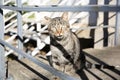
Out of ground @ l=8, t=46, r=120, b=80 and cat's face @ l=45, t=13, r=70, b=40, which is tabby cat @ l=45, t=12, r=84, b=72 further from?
ground @ l=8, t=46, r=120, b=80

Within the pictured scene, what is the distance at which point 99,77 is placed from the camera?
2.93 meters

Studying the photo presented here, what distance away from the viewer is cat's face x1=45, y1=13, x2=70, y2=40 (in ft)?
11.3

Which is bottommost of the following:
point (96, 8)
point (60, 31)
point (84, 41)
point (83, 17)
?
point (84, 41)

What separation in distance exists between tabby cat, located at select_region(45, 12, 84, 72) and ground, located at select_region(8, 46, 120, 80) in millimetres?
168

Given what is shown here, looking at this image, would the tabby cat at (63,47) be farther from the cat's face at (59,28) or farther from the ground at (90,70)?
the ground at (90,70)

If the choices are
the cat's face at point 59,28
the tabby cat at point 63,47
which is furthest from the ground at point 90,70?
the cat's face at point 59,28

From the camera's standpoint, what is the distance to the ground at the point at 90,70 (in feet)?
9.84

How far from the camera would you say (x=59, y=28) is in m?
3.50

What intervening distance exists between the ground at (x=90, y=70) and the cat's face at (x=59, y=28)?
0.39m

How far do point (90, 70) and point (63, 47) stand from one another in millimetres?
478

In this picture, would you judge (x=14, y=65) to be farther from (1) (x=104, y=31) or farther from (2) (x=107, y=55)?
(1) (x=104, y=31)

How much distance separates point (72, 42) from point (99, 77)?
745 mm

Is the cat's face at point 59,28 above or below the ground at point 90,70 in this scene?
above

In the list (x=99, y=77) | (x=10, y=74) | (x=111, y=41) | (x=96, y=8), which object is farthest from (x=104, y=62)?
(x=111, y=41)
